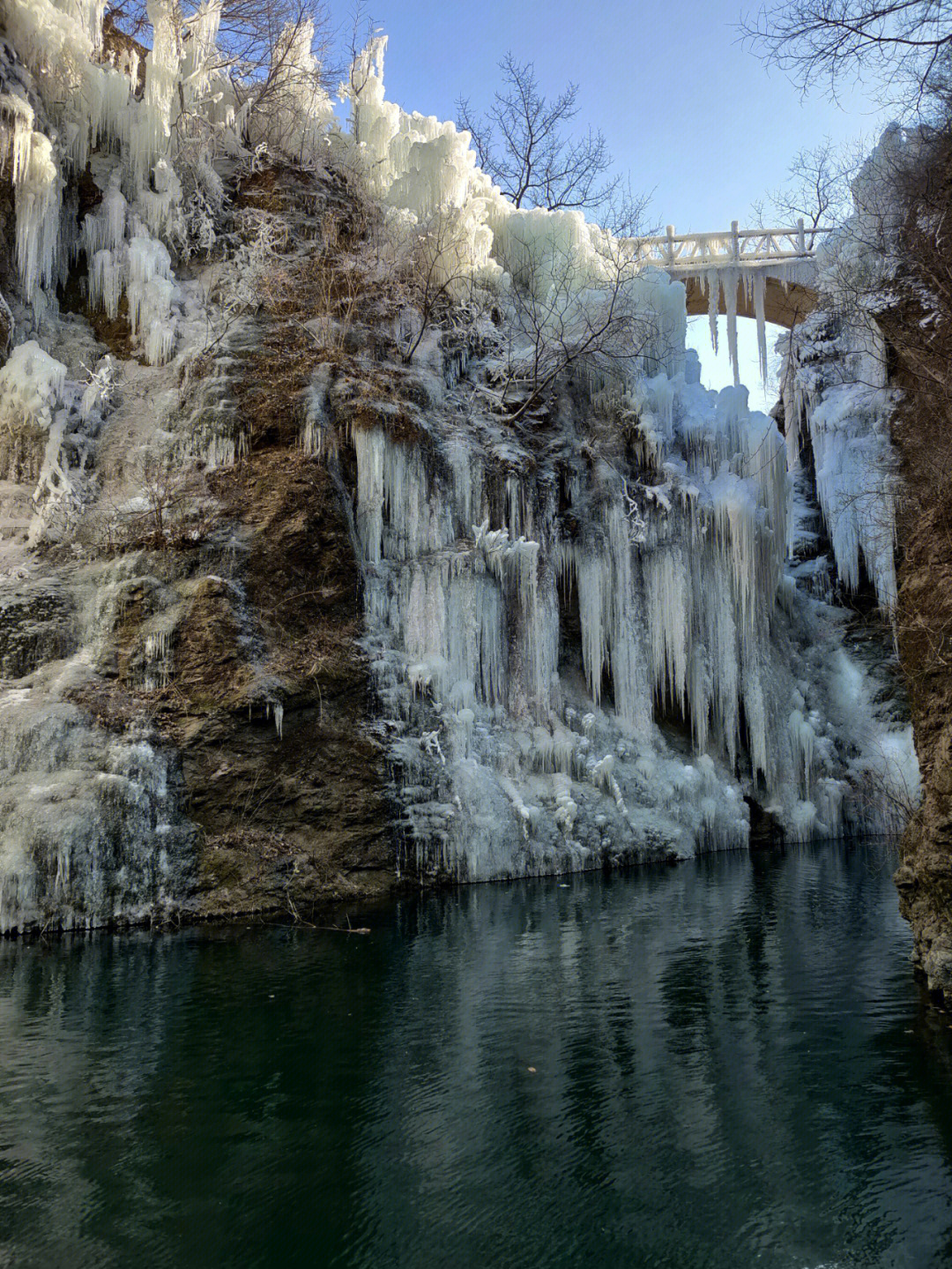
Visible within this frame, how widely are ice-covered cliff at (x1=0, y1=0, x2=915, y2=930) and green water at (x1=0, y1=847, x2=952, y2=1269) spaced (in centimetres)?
298

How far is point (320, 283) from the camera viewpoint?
57.0ft

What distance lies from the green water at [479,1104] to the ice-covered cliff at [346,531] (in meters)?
2.98

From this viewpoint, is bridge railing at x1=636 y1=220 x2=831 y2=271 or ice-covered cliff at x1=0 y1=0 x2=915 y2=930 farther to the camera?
bridge railing at x1=636 y1=220 x2=831 y2=271

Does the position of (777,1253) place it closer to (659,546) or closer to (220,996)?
(220,996)

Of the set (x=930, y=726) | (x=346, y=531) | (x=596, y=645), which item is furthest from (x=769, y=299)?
(x=930, y=726)

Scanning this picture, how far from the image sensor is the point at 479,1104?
18.7 ft

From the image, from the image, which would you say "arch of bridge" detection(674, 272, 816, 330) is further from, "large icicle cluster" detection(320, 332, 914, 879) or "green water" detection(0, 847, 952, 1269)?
"green water" detection(0, 847, 952, 1269)

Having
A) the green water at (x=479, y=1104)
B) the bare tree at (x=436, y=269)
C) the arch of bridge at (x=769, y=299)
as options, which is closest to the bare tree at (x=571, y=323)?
the bare tree at (x=436, y=269)

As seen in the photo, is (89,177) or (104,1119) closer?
(104,1119)

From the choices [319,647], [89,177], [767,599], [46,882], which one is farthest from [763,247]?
[46,882]

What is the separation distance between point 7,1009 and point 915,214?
9450 millimetres

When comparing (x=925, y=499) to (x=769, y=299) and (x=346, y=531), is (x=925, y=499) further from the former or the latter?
(x=769, y=299)

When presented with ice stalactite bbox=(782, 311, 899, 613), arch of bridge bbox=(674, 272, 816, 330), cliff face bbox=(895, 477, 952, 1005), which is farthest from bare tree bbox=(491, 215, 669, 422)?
cliff face bbox=(895, 477, 952, 1005)

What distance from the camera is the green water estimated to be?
13.8 feet
